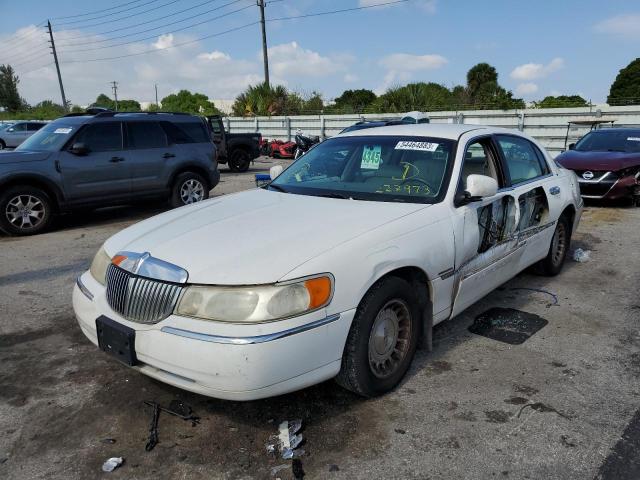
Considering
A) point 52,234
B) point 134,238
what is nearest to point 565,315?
point 134,238

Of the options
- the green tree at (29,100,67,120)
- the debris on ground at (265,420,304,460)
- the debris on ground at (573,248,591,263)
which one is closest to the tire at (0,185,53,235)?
the debris on ground at (265,420,304,460)

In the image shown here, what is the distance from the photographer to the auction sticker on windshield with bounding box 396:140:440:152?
12.0 ft

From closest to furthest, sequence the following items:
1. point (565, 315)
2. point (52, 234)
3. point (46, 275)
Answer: point (565, 315) < point (46, 275) < point (52, 234)

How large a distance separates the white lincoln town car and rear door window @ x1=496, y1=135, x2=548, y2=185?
0.03m

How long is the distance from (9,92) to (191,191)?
6225 cm

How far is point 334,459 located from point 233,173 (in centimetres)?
1478

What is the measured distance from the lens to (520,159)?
445cm

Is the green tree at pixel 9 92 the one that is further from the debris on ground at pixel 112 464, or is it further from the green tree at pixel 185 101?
the debris on ground at pixel 112 464

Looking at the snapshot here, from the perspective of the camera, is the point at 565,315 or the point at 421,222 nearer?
the point at 421,222

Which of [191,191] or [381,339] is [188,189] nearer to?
[191,191]

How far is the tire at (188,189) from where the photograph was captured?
29.9 ft

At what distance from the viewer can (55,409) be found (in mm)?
2914

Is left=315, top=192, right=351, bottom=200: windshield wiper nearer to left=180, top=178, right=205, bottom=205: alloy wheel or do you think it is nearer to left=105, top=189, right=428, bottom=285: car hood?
left=105, top=189, right=428, bottom=285: car hood

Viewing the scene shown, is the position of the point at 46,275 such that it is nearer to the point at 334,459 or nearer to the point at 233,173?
the point at 334,459
